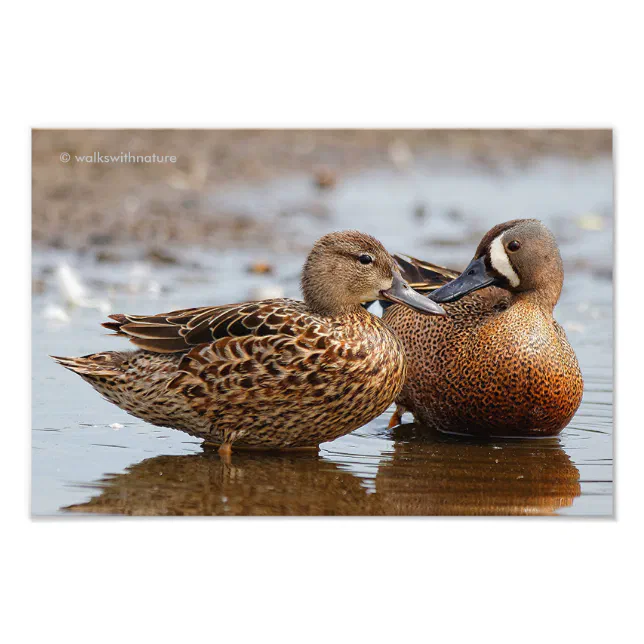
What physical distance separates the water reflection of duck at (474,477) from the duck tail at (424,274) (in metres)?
0.84

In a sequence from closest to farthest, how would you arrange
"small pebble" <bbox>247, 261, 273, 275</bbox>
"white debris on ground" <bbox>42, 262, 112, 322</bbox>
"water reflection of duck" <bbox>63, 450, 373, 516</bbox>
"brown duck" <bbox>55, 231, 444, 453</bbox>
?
"water reflection of duck" <bbox>63, 450, 373, 516</bbox>
"brown duck" <bbox>55, 231, 444, 453</bbox>
"white debris on ground" <bbox>42, 262, 112, 322</bbox>
"small pebble" <bbox>247, 261, 273, 275</bbox>

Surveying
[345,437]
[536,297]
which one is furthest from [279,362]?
[536,297]

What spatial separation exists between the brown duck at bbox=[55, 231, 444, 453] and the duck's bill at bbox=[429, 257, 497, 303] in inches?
17.4

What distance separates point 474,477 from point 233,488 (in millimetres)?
1064

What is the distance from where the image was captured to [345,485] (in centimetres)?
507

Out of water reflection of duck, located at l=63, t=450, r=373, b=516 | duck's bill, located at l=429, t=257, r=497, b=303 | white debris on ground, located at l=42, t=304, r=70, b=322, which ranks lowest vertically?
water reflection of duck, located at l=63, t=450, r=373, b=516

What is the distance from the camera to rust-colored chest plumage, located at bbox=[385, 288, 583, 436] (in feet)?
18.6

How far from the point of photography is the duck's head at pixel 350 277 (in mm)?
5285

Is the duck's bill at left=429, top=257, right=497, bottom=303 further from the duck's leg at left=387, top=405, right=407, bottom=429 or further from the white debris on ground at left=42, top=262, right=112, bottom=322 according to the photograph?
the white debris on ground at left=42, top=262, right=112, bottom=322

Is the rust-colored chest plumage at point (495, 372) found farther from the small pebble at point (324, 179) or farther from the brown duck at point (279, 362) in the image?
the small pebble at point (324, 179)

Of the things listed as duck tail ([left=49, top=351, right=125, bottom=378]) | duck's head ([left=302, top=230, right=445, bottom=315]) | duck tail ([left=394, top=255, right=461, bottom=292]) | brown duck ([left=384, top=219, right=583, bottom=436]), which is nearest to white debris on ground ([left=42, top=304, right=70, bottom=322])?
duck tail ([left=49, top=351, right=125, bottom=378])

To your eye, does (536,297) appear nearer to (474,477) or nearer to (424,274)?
(424,274)

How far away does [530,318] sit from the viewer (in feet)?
19.0

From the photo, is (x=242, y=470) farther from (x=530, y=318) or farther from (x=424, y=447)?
(x=530, y=318)
